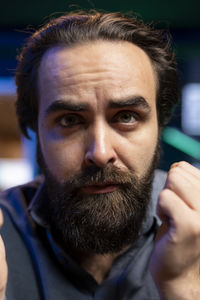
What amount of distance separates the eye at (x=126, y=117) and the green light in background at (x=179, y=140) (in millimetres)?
1656

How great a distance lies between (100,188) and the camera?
94cm

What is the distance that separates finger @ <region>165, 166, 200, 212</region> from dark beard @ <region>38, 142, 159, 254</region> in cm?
18

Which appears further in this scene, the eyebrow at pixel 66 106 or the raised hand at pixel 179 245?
the eyebrow at pixel 66 106

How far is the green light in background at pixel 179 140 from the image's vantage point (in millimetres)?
2604

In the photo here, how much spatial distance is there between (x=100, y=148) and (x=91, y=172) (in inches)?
3.3

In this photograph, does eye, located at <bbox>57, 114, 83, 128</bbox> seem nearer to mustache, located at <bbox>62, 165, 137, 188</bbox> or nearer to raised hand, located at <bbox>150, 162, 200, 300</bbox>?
mustache, located at <bbox>62, 165, 137, 188</bbox>

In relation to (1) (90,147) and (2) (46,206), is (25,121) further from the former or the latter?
(1) (90,147)

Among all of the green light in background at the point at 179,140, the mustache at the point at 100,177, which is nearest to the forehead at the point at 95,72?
the mustache at the point at 100,177

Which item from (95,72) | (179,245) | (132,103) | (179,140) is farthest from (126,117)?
(179,140)

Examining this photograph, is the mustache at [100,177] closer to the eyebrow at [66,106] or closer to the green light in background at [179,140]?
the eyebrow at [66,106]

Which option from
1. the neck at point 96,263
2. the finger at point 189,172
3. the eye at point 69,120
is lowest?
the neck at point 96,263

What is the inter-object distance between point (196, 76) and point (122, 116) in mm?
1911

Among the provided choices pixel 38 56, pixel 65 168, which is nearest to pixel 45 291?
pixel 65 168

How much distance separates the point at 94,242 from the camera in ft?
3.21
